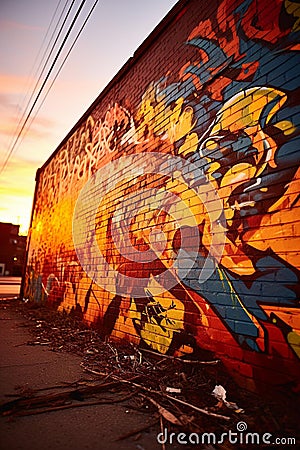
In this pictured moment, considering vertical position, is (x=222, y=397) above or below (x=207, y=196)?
below

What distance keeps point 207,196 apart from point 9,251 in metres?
47.8

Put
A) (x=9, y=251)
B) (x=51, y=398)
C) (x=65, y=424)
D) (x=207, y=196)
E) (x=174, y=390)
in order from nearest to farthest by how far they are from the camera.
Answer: (x=65, y=424), (x=51, y=398), (x=174, y=390), (x=207, y=196), (x=9, y=251)

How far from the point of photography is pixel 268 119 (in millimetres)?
2664

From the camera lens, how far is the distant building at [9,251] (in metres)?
44.0

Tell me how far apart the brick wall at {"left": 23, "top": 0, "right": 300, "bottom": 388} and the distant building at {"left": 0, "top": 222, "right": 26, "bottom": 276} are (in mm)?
42739

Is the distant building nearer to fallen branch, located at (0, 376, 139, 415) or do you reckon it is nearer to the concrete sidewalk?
the concrete sidewalk

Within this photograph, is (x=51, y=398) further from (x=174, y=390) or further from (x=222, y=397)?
(x=222, y=397)

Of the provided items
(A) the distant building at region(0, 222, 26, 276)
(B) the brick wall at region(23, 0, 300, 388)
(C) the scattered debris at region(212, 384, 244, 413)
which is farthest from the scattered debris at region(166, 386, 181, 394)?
(A) the distant building at region(0, 222, 26, 276)

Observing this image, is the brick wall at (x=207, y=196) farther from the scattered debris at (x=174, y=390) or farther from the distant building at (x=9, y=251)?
the distant building at (x=9, y=251)

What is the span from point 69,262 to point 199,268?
473 centimetres

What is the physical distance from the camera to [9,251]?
45.0 m

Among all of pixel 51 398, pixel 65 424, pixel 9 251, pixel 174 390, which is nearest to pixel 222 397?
pixel 174 390

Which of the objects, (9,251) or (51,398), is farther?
(9,251)

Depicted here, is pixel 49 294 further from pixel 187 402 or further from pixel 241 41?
pixel 241 41
